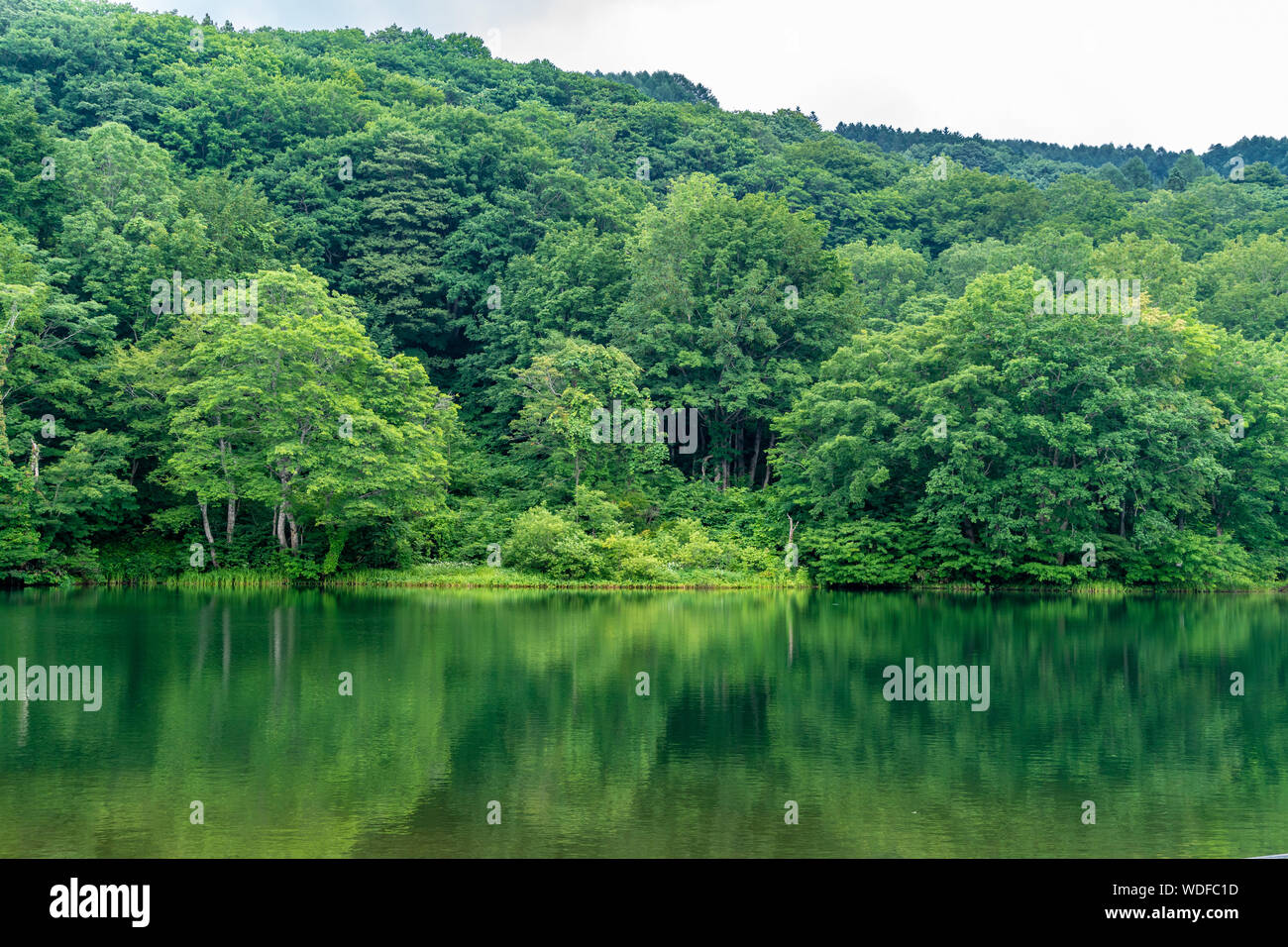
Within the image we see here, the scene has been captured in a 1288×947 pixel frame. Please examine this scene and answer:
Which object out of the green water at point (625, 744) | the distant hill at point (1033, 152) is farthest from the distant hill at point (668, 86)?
the green water at point (625, 744)

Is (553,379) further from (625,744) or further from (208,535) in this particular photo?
(625,744)

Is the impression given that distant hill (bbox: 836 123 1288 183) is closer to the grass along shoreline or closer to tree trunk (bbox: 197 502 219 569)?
the grass along shoreline

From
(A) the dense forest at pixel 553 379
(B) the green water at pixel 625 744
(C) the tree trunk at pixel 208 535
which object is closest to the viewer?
(B) the green water at pixel 625 744

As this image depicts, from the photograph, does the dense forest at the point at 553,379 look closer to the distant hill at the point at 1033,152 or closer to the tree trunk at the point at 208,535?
the tree trunk at the point at 208,535

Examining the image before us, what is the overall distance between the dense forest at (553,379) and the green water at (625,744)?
12.8 metres

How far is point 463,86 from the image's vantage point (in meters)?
78.3

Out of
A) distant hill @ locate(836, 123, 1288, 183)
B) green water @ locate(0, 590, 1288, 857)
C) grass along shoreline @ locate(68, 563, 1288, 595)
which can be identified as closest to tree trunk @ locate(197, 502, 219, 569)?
grass along shoreline @ locate(68, 563, 1288, 595)

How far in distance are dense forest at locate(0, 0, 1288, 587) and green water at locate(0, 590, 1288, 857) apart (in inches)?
504

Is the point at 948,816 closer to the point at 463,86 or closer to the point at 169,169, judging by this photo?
the point at 169,169

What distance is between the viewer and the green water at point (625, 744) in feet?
32.7

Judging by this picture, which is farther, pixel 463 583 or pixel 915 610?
pixel 463 583

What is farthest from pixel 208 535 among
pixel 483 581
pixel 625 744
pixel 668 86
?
pixel 668 86
